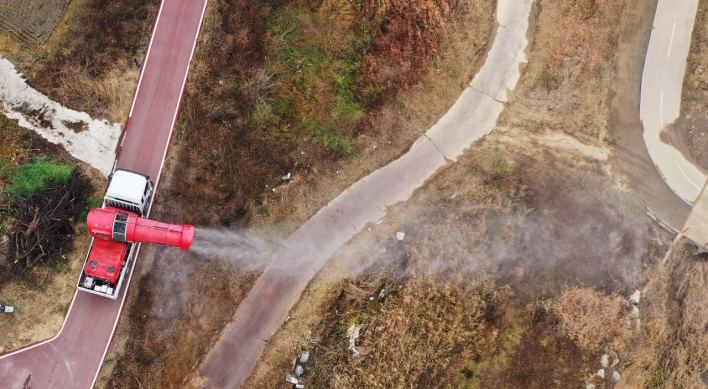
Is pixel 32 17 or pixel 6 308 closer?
pixel 6 308

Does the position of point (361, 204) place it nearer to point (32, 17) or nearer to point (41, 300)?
point (41, 300)

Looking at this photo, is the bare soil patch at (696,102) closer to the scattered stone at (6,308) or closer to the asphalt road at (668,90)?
the asphalt road at (668,90)

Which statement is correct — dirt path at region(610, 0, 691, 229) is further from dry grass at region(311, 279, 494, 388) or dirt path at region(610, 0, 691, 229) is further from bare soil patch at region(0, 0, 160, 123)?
bare soil patch at region(0, 0, 160, 123)

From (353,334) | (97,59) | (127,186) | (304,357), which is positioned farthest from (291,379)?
(97,59)

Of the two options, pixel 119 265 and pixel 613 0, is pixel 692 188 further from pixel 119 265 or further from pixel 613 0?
pixel 119 265

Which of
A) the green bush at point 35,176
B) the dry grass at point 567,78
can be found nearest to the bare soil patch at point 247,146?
the dry grass at point 567,78

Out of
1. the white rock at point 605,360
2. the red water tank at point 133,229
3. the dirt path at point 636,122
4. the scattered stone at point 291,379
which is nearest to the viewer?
the red water tank at point 133,229
